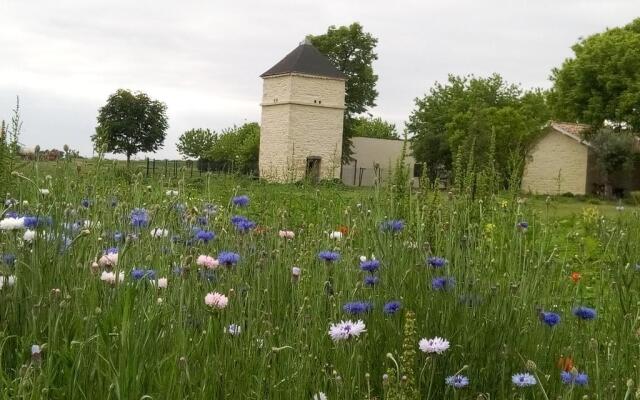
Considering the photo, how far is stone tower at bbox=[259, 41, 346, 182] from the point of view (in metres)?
44.1

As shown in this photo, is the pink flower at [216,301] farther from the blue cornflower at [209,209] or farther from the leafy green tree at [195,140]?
the leafy green tree at [195,140]

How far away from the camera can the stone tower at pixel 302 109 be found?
44.1 m

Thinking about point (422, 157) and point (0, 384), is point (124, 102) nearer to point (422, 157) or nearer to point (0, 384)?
→ point (422, 157)

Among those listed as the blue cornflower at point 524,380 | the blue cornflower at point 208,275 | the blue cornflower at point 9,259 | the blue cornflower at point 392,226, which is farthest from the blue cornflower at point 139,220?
the blue cornflower at point 524,380

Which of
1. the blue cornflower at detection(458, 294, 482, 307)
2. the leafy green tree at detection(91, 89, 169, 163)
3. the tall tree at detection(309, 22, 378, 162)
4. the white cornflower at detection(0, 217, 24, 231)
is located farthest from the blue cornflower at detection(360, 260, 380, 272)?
the leafy green tree at detection(91, 89, 169, 163)

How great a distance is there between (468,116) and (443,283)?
42.9 m

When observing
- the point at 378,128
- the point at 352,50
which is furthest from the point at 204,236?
the point at 378,128

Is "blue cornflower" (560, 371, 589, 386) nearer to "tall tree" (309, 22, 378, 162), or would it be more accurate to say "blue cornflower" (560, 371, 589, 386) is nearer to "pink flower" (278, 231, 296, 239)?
"pink flower" (278, 231, 296, 239)

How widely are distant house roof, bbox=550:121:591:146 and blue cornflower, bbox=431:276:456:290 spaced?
129 feet

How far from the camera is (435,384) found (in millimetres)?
3246

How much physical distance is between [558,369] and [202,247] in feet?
5.70

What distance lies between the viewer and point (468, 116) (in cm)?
4516

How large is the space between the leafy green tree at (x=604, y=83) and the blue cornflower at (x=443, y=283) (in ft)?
128

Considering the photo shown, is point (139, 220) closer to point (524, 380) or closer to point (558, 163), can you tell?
point (524, 380)
